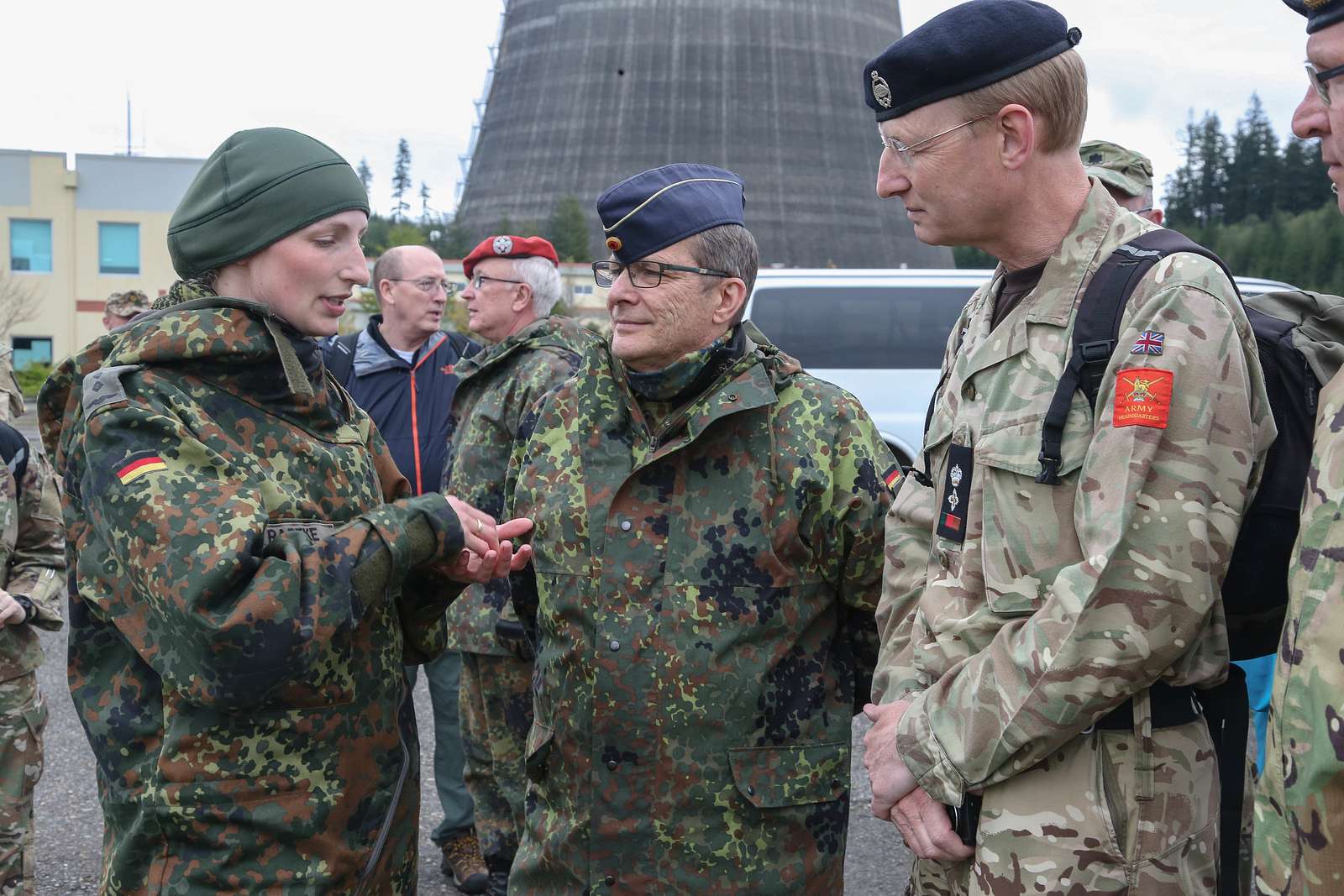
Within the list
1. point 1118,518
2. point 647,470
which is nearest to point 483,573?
point 647,470

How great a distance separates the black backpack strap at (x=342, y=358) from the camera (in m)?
4.92

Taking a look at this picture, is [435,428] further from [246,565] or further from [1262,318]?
[1262,318]

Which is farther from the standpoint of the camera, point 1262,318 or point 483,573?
point 483,573

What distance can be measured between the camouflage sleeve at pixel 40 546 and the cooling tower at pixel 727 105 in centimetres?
2692

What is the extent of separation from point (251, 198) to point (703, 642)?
3.79 ft

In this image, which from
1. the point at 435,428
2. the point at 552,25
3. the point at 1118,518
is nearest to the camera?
the point at 1118,518

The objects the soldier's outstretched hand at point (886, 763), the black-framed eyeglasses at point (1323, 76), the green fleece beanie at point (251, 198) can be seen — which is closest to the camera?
the black-framed eyeglasses at point (1323, 76)

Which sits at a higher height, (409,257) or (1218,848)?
(409,257)

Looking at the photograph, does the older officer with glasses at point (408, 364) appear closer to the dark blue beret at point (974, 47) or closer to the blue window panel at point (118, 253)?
the dark blue beret at point (974, 47)

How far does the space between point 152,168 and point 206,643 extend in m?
34.8

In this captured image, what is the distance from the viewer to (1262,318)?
179 cm

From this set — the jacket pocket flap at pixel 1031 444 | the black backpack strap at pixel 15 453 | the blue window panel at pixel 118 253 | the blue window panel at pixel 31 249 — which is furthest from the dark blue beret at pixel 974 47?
the blue window panel at pixel 31 249

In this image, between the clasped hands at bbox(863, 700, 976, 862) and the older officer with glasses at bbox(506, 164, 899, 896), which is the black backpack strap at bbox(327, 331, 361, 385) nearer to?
the older officer with glasses at bbox(506, 164, 899, 896)

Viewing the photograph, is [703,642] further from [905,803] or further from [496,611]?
[496,611]
